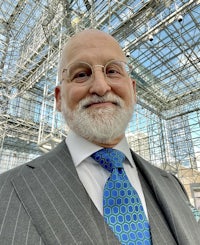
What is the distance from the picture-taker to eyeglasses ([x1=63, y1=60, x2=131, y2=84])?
41.8 inches

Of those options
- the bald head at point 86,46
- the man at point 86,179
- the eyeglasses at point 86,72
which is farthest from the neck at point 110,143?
the bald head at point 86,46

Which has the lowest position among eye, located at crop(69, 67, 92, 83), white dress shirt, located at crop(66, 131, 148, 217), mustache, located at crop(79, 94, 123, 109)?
white dress shirt, located at crop(66, 131, 148, 217)

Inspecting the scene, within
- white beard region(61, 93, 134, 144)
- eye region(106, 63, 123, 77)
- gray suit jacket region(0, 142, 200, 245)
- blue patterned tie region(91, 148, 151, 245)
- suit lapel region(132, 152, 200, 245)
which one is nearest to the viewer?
gray suit jacket region(0, 142, 200, 245)

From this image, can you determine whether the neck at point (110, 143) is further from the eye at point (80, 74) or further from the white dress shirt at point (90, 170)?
the eye at point (80, 74)

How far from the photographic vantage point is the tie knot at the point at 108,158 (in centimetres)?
95

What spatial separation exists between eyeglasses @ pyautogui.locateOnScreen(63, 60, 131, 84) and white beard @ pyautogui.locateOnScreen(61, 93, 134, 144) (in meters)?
0.12

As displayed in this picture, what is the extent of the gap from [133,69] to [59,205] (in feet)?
33.7

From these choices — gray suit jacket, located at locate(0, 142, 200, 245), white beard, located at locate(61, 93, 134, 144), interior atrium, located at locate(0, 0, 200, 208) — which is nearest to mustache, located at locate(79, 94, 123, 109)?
white beard, located at locate(61, 93, 134, 144)

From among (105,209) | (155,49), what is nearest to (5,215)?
(105,209)

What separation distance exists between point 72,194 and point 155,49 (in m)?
11.0

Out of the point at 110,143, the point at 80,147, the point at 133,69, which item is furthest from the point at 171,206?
the point at 133,69

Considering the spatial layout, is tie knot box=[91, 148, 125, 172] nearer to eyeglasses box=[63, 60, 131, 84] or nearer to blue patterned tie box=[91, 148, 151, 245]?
blue patterned tie box=[91, 148, 151, 245]

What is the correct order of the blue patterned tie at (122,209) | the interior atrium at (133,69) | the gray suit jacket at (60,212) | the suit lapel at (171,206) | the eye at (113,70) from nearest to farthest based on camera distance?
the gray suit jacket at (60,212) < the blue patterned tie at (122,209) < the suit lapel at (171,206) < the eye at (113,70) < the interior atrium at (133,69)

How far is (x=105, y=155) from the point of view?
0.98 m
